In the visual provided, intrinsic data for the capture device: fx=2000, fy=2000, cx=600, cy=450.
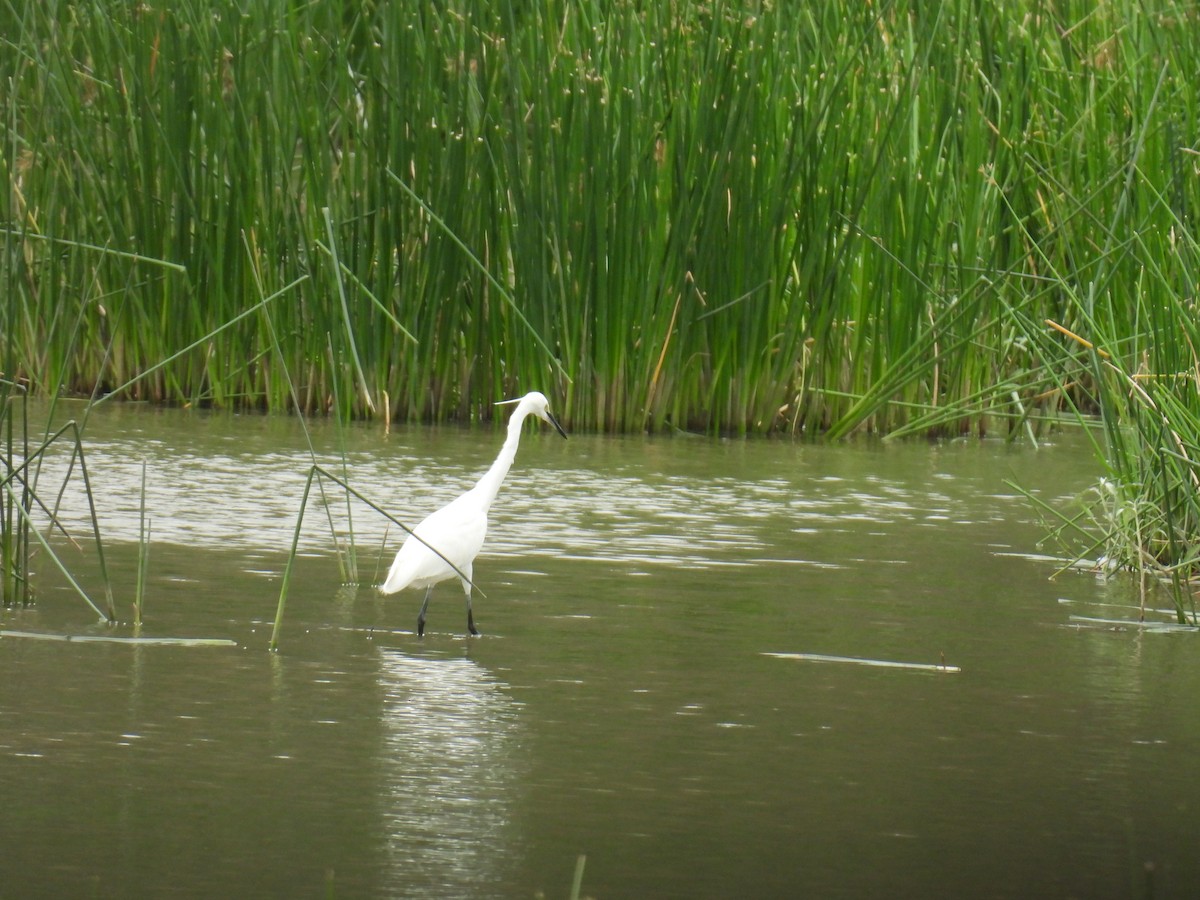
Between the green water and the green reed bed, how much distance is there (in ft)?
5.31

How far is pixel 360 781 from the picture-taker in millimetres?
2551

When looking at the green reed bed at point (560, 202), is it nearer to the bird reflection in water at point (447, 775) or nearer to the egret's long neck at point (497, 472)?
the egret's long neck at point (497, 472)

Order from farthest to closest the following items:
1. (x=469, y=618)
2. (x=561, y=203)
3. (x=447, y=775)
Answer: (x=561, y=203) → (x=469, y=618) → (x=447, y=775)

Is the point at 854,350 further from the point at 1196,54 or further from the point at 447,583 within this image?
the point at 447,583

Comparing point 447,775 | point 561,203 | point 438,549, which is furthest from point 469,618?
point 561,203

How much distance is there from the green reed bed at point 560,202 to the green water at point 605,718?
1620mm

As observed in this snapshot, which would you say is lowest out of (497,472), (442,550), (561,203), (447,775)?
(447,775)

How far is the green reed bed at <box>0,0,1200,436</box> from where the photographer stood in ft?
20.9

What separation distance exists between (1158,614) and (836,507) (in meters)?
1.33

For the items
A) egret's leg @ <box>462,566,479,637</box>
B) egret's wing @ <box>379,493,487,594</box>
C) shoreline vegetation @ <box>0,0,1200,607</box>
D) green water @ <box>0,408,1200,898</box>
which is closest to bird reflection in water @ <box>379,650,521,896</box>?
green water @ <box>0,408,1200,898</box>

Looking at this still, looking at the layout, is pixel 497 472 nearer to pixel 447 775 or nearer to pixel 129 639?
pixel 129 639

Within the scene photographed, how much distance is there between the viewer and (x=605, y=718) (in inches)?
115

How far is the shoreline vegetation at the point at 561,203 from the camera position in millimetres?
6371

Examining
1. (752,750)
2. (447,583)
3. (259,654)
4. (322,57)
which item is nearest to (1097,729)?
(752,750)
